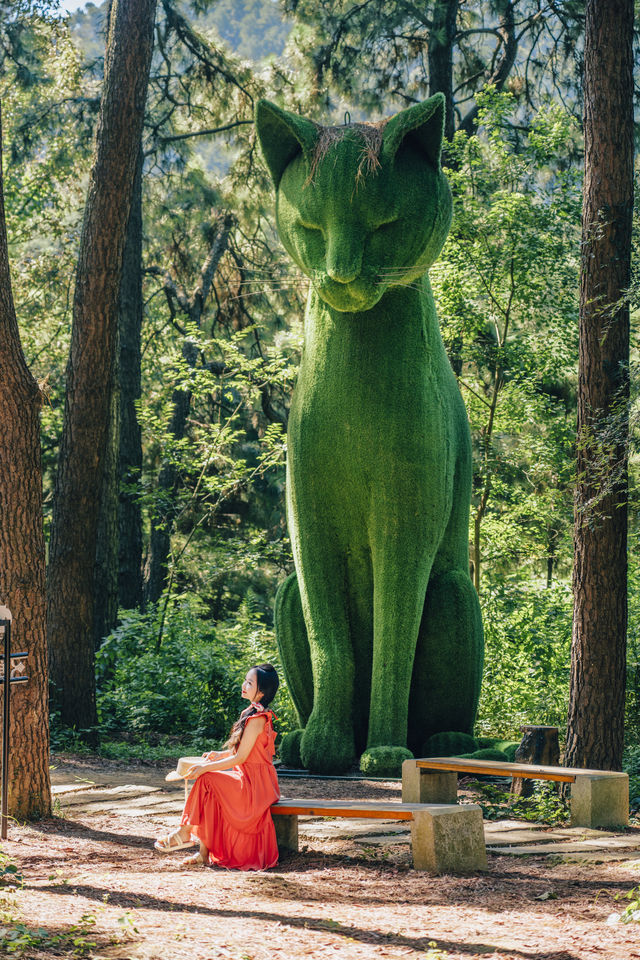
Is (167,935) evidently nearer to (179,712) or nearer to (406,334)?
(406,334)

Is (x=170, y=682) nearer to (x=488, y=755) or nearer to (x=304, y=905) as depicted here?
(x=488, y=755)

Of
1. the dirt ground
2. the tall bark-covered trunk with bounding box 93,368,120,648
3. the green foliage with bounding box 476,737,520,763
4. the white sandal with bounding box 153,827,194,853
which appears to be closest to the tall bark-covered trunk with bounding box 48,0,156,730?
the tall bark-covered trunk with bounding box 93,368,120,648

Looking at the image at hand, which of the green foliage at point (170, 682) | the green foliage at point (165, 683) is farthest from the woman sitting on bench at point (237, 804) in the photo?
the green foliage at point (165, 683)

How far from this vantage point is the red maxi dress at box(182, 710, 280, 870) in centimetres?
439

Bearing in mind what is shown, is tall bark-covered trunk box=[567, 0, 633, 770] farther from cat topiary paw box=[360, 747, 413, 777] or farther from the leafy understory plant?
the leafy understory plant

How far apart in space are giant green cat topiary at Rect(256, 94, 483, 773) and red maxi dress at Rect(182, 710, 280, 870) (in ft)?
5.13

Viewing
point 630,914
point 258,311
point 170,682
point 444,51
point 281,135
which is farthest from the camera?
point 258,311

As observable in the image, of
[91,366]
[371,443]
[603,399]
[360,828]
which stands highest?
[91,366]

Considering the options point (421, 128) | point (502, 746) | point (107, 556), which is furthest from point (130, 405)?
point (502, 746)

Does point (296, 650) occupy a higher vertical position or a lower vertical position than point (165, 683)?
higher

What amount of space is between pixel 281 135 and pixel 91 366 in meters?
3.06

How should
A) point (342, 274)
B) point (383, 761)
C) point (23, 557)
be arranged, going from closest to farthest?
point (23, 557), point (342, 274), point (383, 761)

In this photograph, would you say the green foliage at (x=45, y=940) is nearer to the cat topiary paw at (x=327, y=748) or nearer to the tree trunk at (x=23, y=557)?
the tree trunk at (x=23, y=557)

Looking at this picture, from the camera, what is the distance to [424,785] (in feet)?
17.8
